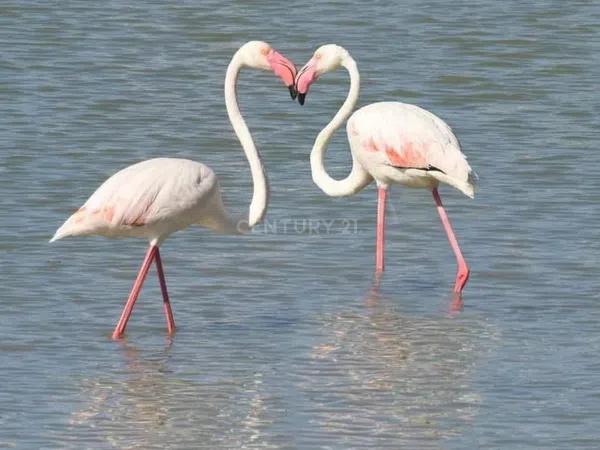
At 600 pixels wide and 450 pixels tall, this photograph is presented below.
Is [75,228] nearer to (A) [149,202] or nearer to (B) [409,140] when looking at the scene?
(A) [149,202]

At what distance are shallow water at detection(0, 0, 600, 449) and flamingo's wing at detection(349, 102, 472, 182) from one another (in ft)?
2.36

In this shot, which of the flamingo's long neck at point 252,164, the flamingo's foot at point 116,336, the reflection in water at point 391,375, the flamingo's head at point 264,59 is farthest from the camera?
the flamingo's head at point 264,59

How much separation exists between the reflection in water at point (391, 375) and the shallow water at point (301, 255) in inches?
0.7

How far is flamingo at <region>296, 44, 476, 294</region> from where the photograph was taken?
1072 cm

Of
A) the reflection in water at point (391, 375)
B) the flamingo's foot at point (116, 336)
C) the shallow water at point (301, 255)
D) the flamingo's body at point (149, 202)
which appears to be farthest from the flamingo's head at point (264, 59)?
the flamingo's foot at point (116, 336)

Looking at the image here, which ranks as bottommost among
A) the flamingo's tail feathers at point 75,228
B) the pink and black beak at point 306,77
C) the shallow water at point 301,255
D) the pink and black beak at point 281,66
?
the shallow water at point 301,255

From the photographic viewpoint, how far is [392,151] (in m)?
11.1

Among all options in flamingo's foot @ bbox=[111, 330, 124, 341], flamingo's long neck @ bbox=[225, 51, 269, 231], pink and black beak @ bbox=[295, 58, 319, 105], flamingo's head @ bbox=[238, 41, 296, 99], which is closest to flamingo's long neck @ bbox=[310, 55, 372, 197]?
pink and black beak @ bbox=[295, 58, 319, 105]

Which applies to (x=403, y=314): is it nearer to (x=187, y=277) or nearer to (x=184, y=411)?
(x=187, y=277)

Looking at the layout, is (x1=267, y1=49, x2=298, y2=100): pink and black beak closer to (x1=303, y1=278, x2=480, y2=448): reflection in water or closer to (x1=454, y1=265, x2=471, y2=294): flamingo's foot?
(x1=303, y1=278, x2=480, y2=448): reflection in water

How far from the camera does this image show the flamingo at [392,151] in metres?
10.7

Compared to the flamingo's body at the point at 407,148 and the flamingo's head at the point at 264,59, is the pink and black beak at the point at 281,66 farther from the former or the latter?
the flamingo's body at the point at 407,148

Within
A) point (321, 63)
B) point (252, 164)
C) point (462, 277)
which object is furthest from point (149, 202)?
point (321, 63)

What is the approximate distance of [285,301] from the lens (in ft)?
33.6
